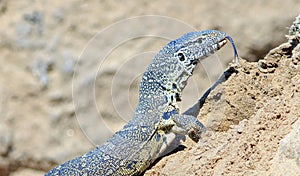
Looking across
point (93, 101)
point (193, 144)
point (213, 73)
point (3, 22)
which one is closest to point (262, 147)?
point (193, 144)

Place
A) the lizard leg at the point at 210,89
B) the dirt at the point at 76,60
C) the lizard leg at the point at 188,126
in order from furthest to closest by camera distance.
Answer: the dirt at the point at 76,60 < the lizard leg at the point at 210,89 < the lizard leg at the point at 188,126

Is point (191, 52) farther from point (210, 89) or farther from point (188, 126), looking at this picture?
point (188, 126)

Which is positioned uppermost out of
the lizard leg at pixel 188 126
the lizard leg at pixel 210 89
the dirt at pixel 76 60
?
the dirt at pixel 76 60

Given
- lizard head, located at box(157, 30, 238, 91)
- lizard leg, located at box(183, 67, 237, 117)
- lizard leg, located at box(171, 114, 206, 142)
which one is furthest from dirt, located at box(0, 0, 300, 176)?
lizard leg, located at box(171, 114, 206, 142)

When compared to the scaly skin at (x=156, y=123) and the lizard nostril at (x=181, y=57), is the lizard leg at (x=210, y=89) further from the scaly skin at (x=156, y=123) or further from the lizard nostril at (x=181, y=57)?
the lizard nostril at (x=181, y=57)

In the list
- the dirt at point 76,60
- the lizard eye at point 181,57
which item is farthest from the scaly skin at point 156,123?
the dirt at point 76,60

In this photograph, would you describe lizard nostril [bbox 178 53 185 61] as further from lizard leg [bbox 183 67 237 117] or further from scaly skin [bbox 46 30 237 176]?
lizard leg [bbox 183 67 237 117]

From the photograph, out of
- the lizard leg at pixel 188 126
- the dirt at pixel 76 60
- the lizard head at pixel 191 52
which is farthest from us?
the dirt at pixel 76 60
